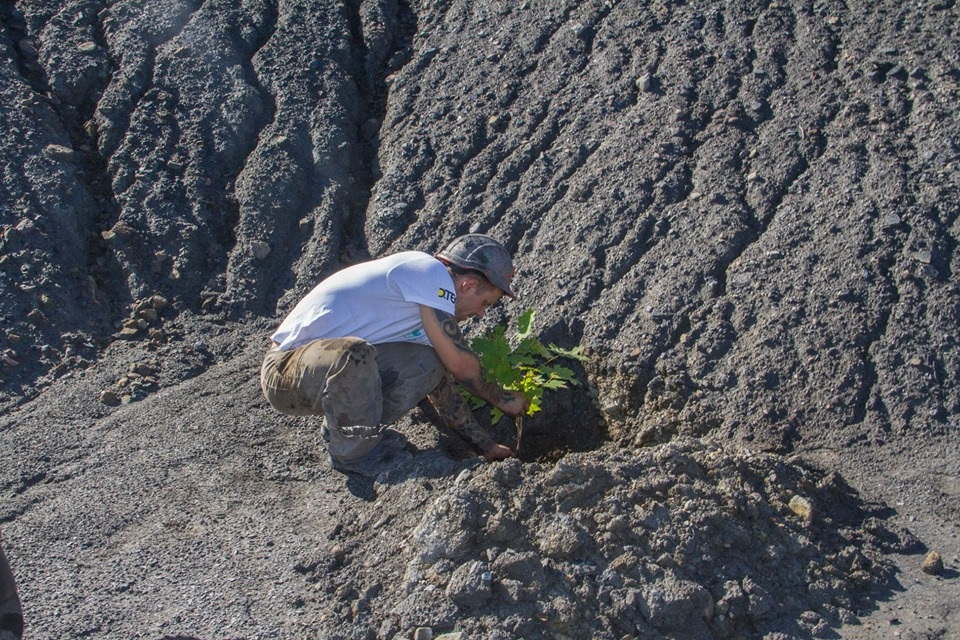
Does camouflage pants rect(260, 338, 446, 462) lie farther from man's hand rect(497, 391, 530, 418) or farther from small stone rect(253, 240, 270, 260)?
small stone rect(253, 240, 270, 260)

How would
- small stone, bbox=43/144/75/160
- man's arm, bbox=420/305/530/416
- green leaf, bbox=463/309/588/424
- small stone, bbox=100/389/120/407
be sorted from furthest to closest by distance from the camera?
1. small stone, bbox=43/144/75/160
2. small stone, bbox=100/389/120/407
3. green leaf, bbox=463/309/588/424
4. man's arm, bbox=420/305/530/416

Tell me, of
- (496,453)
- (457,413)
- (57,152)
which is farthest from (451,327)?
(57,152)

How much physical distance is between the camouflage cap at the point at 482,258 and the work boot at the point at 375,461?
2.60 feet

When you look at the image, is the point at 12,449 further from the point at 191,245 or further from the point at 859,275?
the point at 859,275

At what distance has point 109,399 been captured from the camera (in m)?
4.90

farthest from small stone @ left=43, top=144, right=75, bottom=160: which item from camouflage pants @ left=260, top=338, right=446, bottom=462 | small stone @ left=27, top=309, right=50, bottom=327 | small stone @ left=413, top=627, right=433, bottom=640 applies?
small stone @ left=413, top=627, right=433, bottom=640

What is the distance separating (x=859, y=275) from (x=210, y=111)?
12.6 ft

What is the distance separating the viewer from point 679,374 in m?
4.44

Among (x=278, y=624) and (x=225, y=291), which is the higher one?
(x=225, y=291)

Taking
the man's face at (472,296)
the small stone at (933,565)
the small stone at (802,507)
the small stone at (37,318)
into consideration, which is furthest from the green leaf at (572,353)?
the small stone at (37,318)

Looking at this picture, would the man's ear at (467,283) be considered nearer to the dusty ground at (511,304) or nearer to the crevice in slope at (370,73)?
the dusty ground at (511,304)

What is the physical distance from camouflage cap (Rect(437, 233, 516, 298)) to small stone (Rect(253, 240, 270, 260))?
1673 mm

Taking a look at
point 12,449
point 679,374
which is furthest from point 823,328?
point 12,449

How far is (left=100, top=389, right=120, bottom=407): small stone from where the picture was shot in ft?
16.1
